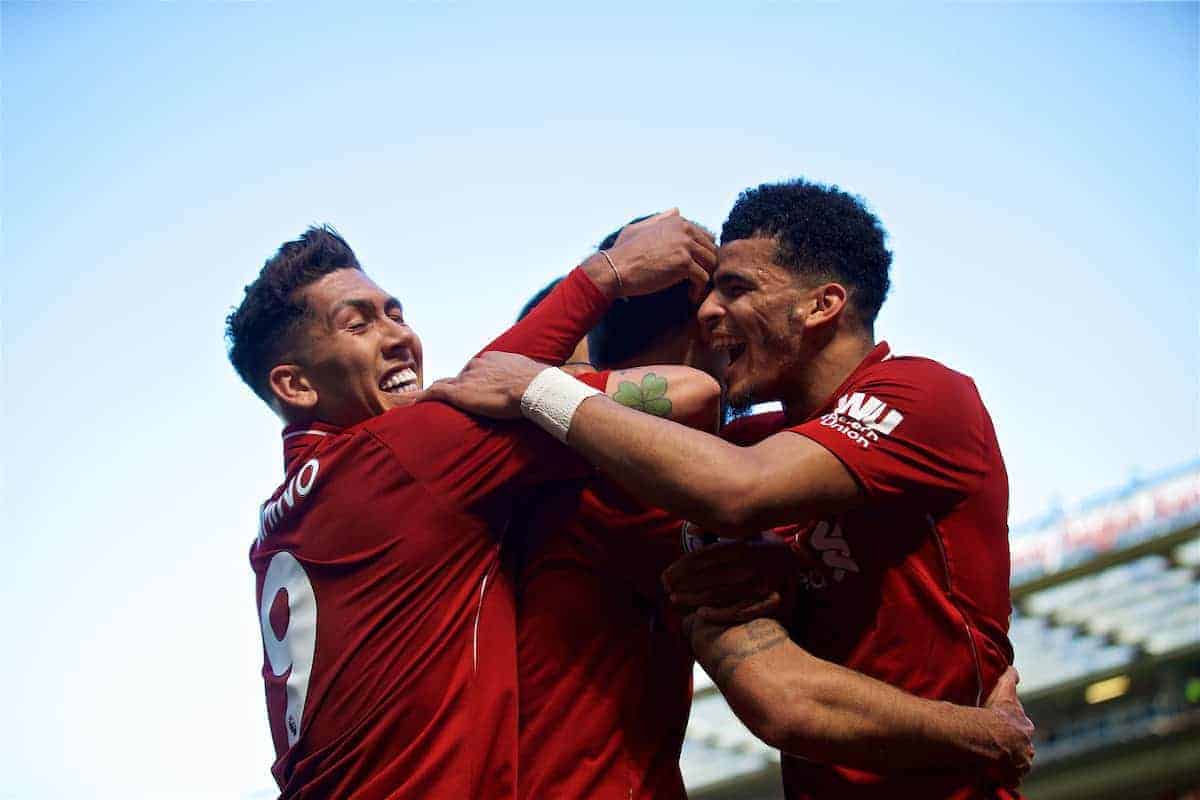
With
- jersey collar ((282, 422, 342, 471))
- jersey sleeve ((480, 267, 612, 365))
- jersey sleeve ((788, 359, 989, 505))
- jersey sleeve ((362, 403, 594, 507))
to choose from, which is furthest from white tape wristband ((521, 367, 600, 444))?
jersey collar ((282, 422, 342, 471))

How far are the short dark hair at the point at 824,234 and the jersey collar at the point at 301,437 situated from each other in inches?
64.4

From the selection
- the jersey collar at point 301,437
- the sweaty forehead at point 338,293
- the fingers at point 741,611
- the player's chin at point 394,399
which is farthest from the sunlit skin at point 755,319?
the jersey collar at point 301,437

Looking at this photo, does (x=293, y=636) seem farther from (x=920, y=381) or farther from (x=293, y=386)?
(x=920, y=381)

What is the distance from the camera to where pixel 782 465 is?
12.1 ft

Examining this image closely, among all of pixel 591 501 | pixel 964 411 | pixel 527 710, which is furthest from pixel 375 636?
pixel 964 411

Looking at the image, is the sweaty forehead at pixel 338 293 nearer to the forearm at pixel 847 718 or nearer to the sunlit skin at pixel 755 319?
the sunlit skin at pixel 755 319

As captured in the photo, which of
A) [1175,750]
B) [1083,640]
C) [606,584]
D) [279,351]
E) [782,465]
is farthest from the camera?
[1083,640]

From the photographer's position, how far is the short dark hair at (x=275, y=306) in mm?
4891

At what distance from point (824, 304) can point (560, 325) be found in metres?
0.93

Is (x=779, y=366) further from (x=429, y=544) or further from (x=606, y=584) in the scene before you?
(x=429, y=544)

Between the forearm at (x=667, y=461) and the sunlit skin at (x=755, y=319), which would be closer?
the forearm at (x=667, y=461)

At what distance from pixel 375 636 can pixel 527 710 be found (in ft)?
1.80

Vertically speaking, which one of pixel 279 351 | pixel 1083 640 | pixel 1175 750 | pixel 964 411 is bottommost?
pixel 1175 750

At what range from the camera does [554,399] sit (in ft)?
13.1
